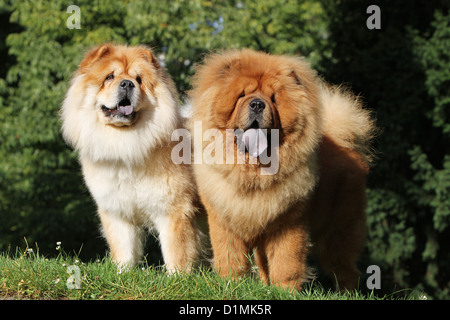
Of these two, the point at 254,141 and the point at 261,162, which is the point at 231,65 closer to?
the point at 254,141

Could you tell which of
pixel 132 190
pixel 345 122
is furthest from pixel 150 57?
pixel 345 122

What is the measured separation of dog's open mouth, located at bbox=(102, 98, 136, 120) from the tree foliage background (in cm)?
309

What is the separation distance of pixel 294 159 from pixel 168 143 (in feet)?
3.18

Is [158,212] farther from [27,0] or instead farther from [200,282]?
[27,0]

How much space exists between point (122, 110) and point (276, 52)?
351 cm

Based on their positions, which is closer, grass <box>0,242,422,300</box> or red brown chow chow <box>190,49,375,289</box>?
grass <box>0,242,422,300</box>

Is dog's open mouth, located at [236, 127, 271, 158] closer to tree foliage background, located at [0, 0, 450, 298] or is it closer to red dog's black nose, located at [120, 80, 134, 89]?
red dog's black nose, located at [120, 80, 134, 89]

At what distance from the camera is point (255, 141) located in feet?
10.8

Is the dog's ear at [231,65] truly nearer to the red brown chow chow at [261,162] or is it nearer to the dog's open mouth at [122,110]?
the red brown chow chow at [261,162]

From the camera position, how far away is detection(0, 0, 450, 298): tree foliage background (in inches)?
272

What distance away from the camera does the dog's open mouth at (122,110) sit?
3646 millimetres

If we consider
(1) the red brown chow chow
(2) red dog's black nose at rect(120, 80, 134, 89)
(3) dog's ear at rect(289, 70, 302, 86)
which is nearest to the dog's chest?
(1) the red brown chow chow

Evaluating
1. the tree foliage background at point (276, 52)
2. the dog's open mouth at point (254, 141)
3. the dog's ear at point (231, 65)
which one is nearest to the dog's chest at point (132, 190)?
the dog's open mouth at point (254, 141)

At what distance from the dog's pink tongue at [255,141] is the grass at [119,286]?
77cm
